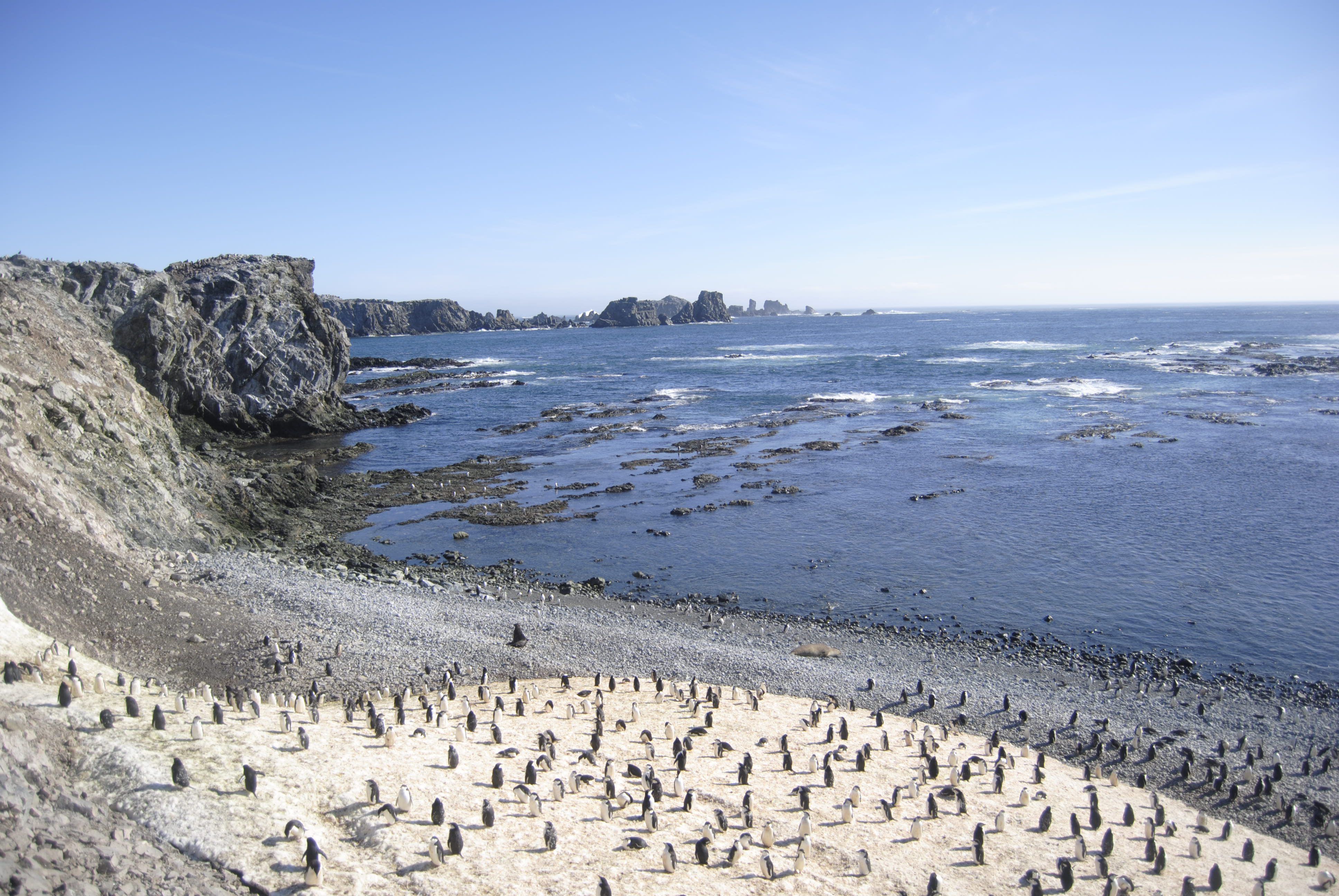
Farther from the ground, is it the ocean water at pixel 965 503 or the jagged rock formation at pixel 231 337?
the jagged rock formation at pixel 231 337

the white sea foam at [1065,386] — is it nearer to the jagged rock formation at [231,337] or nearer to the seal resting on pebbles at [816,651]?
the seal resting on pebbles at [816,651]

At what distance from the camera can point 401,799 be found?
43.0 ft

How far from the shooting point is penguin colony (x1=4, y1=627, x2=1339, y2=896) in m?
12.4

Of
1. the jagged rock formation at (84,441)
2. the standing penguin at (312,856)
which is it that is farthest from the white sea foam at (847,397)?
the standing penguin at (312,856)

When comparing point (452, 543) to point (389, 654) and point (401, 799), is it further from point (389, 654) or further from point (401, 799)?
point (401, 799)

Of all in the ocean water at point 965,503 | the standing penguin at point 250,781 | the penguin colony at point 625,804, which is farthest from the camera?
the ocean water at point 965,503

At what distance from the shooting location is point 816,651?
85.6 feet

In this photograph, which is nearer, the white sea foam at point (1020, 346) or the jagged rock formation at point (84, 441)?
the jagged rock formation at point (84, 441)

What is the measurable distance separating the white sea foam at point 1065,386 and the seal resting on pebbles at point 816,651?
65.1m

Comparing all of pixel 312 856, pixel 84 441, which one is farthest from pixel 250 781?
pixel 84 441

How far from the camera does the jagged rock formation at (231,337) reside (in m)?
48.8

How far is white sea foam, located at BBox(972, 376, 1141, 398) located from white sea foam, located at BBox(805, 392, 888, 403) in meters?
14.1

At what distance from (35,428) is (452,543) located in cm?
1658

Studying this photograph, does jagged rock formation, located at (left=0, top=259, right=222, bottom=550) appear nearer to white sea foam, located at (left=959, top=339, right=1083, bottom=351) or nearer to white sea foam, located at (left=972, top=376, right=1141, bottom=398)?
white sea foam, located at (left=972, top=376, right=1141, bottom=398)
